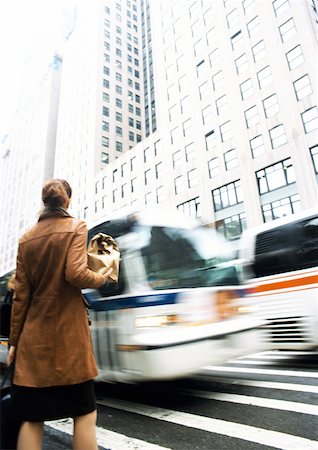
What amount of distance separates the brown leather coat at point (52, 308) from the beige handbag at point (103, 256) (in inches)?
5.9

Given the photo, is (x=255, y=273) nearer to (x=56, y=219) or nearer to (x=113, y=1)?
(x=56, y=219)

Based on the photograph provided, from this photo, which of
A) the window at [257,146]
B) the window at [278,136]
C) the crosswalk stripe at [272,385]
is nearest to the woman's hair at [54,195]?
the crosswalk stripe at [272,385]

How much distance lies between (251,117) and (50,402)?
104 ft

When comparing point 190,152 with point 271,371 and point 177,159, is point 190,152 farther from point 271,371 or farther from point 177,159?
point 271,371

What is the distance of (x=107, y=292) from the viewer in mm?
4070

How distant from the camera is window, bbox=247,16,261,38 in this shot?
103 ft

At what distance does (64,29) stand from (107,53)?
1459 inches

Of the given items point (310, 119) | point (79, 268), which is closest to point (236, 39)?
point (310, 119)

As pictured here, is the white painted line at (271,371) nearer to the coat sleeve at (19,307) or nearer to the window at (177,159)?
the coat sleeve at (19,307)

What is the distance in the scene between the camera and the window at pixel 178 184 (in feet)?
117

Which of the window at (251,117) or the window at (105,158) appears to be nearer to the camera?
the window at (251,117)

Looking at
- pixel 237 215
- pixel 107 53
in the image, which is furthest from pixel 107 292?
pixel 107 53

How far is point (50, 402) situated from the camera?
1.91 m

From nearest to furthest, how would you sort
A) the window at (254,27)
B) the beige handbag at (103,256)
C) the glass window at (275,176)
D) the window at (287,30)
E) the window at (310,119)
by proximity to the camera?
1. the beige handbag at (103,256)
2. the window at (310,119)
3. the glass window at (275,176)
4. the window at (287,30)
5. the window at (254,27)
